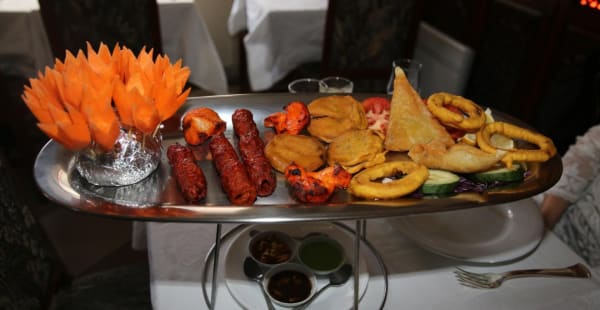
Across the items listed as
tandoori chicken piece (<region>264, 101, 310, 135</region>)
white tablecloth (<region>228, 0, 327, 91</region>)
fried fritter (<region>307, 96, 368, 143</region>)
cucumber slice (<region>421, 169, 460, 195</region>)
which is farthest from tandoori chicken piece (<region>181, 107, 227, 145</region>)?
white tablecloth (<region>228, 0, 327, 91</region>)

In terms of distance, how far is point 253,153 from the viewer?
38.2 inches

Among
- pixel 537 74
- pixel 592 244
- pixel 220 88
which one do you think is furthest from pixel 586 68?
pixel 220 88

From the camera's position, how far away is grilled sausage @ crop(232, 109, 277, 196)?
35.1 inches

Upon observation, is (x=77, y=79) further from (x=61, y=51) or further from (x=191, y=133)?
(x=61, y=51)

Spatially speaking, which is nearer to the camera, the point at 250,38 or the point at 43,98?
the point at 43,98

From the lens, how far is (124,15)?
2219 mm

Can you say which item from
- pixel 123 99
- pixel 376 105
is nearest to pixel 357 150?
pixel 376 105

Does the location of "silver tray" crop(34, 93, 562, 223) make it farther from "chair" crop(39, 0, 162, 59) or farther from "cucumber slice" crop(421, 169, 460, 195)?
"chair" crop(39, 0, 162, 59)

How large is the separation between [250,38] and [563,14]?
5.47 feet

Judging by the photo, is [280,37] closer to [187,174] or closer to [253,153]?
[253,153]

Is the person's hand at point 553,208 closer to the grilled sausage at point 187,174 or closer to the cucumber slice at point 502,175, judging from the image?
the cucumber slice at point 502,175

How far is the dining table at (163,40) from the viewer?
2.25 m

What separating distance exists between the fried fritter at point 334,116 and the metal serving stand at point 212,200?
0.65ft

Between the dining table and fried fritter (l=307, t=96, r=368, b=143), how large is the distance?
167 cm
